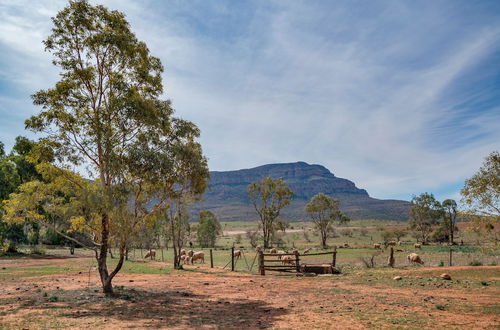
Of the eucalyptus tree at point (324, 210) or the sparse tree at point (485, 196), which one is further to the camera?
the eucalyptus tree at point (324, 210)

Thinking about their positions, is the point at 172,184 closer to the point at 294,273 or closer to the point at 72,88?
the point at 72,88

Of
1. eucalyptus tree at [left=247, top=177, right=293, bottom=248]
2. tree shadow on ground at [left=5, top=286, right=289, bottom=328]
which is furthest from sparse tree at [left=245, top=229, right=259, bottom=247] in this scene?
tree shadow on ground at [left=5, top=286, right=289, bottom=328]

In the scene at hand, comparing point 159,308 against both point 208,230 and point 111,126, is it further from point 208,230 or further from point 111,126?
point 208,230

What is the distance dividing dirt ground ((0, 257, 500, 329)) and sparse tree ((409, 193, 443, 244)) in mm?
55067

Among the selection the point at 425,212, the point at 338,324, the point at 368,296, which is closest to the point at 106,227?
the point at 338,324

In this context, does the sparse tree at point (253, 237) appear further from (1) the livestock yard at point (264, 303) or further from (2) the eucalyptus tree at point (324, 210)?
(1) the livestock yard at point (264, 303)

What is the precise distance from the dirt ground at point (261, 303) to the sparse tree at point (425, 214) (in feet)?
181

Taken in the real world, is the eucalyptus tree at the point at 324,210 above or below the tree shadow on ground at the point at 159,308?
above

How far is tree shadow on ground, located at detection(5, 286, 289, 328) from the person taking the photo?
1165 cm

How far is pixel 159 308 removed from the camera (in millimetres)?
13969

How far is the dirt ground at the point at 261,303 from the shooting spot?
37.2 feet

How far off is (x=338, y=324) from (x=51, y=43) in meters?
16.6

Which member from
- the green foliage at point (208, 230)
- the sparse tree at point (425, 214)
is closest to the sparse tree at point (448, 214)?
the sparse tree at point (425, 214)

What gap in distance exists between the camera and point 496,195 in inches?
783
